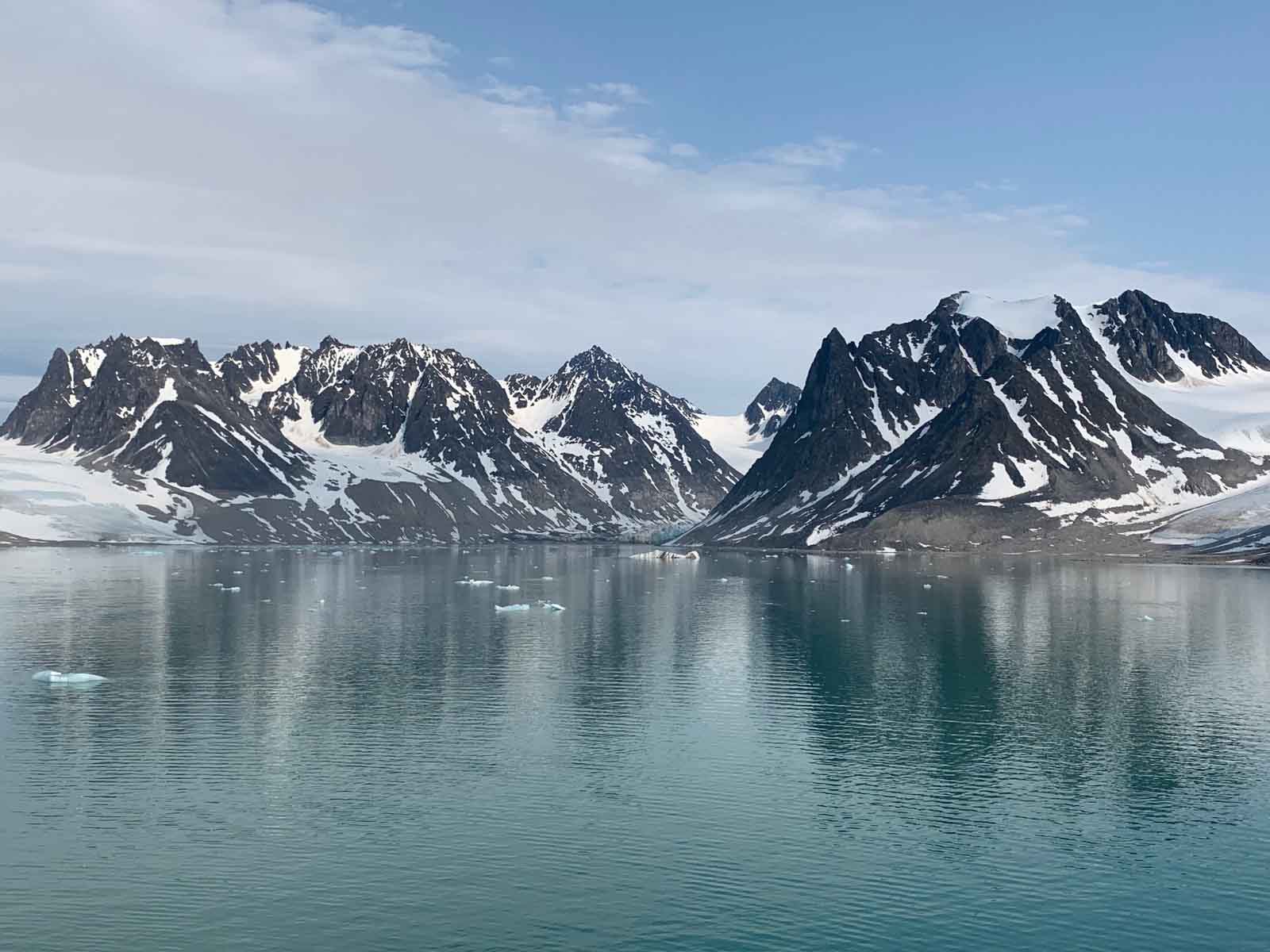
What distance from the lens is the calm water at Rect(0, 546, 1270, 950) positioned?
2158 inches

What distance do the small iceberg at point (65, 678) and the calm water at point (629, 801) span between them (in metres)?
2.02

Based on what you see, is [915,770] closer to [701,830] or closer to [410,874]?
[701,830]

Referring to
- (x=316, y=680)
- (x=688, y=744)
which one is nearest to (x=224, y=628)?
(x=316, y=680)

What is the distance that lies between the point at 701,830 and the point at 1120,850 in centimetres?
2211

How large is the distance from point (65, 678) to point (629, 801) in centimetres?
6293

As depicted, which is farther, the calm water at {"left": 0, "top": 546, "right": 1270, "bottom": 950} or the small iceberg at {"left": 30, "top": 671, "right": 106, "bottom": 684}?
the small iceberg at {"left": 30, "top": 671, "right": 106, "bottom": 684}

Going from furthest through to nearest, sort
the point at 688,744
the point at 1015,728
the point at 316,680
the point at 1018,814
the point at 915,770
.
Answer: the point at 316,680 → the point at 1015,728 → the point at 688,744 → the point at 915,770 → the point at 1018,814

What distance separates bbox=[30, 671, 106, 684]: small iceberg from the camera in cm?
11094

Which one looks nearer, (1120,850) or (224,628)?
(1120,850)

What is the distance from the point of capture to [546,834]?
2618 inches

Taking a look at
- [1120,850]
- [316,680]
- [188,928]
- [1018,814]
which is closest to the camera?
[188,928]

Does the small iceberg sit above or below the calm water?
above

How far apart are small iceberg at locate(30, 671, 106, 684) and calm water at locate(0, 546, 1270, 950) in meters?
2.02

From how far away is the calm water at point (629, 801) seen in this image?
54.8m
